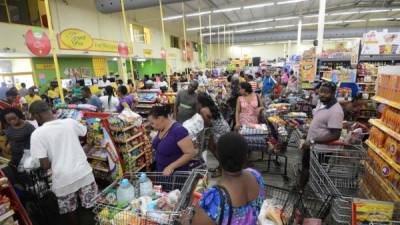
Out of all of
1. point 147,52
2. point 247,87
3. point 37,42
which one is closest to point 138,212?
point 247,87

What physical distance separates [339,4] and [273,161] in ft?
59.2

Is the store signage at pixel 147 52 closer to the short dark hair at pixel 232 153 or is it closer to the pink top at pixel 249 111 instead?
the pink top at pixel 249 111

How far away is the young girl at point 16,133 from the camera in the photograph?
3.35 m

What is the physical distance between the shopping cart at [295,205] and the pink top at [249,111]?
2388mm

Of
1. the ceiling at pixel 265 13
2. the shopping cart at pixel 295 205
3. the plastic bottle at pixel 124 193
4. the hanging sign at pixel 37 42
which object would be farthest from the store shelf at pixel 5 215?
the ceiling at pixel 265 13

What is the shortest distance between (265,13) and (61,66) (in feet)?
54.3

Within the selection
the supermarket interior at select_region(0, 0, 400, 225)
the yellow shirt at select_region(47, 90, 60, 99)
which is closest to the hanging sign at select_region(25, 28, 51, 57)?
the supermarket interior at select_region(0, 0, 400, 225)

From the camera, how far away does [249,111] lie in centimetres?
475

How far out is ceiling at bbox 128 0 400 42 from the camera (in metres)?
16.6

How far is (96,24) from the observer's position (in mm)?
13828

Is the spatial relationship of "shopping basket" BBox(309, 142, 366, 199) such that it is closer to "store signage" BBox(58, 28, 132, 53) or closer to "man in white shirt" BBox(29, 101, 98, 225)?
"man in white shirt" BBox(29, 101, 98, 225)

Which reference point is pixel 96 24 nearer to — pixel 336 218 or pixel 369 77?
pixel 369 77

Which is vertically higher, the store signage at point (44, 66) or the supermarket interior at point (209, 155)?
the store signage at point (44, 66)

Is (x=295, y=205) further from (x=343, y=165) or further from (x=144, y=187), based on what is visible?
(x=343, y=165)
